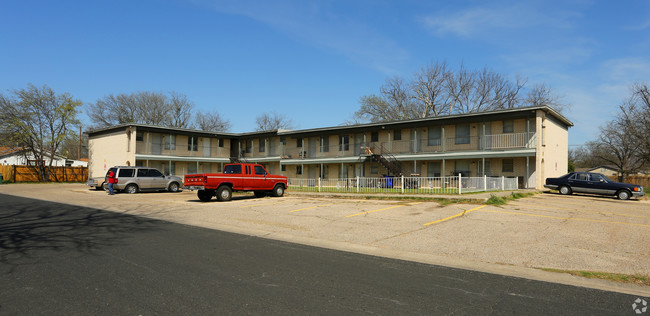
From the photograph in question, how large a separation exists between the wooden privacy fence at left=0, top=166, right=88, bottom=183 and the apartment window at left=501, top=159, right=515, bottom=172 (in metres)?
46.3

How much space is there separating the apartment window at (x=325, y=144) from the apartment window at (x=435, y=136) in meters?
10.0

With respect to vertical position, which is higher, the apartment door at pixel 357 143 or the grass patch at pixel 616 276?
the apartment door at pixel 357 143

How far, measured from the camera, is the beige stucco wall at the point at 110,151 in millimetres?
34844

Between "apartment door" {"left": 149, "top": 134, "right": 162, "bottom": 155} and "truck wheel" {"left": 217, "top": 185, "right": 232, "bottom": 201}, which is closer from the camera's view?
"truck wheel" {"left": 217, "top": 185, "right": 232, "bottom": 201}

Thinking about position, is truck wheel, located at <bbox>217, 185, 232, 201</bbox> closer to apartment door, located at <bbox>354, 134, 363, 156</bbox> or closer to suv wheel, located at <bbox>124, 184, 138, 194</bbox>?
suv wheel, located at <bbox>124, 184, 138, 194</bbox>

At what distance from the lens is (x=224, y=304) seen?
4.14 metres

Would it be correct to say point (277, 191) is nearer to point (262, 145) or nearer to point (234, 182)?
point (234, 182)

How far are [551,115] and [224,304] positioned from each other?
28.7 metres

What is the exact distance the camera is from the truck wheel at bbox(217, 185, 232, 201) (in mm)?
17641

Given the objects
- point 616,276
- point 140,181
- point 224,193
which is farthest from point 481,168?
point 140,181

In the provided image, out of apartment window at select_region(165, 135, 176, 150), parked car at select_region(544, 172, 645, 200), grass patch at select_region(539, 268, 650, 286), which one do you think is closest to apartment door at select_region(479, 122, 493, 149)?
parked car at select_region(544, 172, 645, 200)

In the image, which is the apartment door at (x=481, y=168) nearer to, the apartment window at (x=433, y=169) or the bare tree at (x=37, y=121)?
the apartment window at (x=433, y=169)

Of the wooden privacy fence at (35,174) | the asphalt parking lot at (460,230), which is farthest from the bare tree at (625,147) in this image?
the wooden privacy fence at (35,174)

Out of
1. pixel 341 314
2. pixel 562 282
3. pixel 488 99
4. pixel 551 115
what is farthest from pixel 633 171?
pixel 341 314
